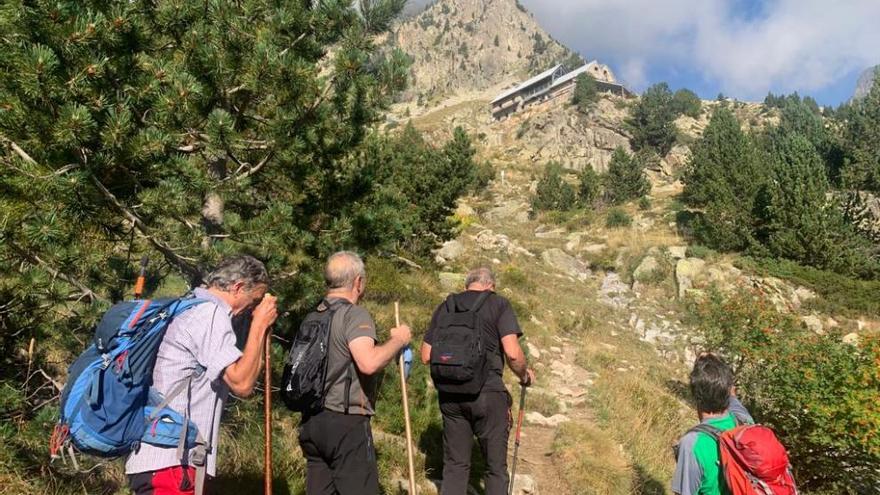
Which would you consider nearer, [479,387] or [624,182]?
[479,387]

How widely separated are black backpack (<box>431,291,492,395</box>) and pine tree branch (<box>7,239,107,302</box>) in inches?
90.8

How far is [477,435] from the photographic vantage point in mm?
3668

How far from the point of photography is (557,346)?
1187 centimetres

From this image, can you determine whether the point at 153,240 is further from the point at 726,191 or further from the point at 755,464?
the point at 726,191

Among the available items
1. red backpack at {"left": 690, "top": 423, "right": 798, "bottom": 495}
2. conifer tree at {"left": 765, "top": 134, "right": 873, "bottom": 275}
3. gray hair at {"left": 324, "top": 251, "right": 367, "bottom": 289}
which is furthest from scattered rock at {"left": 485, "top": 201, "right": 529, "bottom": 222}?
red backpack at {"left": 690, "top": 423, "right": 798, "bottom": 495}

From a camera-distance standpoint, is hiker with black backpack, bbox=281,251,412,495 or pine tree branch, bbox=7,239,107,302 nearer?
hiker with black backpack, bbox=281,251,412,495

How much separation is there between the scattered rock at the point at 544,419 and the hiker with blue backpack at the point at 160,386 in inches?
227

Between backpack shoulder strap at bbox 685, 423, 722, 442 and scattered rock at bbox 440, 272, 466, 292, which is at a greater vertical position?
scattered rock at bbox 440, 272, 466, 292

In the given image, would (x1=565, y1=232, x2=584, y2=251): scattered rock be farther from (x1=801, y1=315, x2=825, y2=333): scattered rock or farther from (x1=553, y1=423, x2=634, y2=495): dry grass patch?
(x1=553, y1=423, x2=634, y2=495): dry grass patch

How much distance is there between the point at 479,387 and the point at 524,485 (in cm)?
222

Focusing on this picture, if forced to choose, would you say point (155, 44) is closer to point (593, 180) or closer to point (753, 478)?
point (753, 478)

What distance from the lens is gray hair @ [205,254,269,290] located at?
2303 millimetres

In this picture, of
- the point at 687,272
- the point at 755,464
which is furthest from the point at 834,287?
the point at 755,464

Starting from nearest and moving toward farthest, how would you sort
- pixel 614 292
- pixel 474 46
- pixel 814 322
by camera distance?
pixel 814 322
pixel 614 292
pixel 474 46
